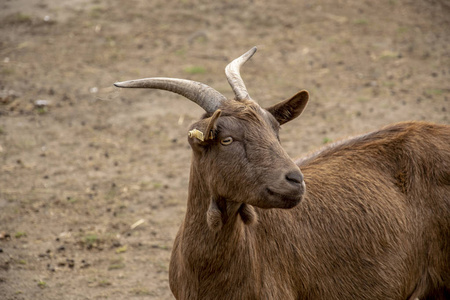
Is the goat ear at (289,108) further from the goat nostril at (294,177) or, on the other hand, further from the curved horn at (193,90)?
the goat nostril at (294,177)

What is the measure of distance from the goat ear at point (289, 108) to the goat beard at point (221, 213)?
755 mm

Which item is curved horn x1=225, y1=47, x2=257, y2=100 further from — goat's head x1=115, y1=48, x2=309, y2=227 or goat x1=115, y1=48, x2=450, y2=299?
goat's head x1=115, y1=48, x2=309, y2=227

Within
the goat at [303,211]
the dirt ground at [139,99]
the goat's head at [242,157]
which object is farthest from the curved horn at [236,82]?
the dirt ground at [139,99]

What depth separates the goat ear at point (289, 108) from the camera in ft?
13.8

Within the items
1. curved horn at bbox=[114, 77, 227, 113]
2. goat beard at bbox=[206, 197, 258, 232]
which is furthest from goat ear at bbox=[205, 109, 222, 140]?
goat beard at bbox=[206, 197, 258, 232]

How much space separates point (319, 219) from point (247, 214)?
0.90 meters

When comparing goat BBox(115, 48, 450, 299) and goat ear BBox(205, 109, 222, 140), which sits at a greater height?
goat ear BBox(205, 109, 222, 140)

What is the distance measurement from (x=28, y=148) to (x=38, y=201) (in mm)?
1501

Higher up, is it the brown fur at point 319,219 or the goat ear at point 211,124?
the goat ear at point 211,124

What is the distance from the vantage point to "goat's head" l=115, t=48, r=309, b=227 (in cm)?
372

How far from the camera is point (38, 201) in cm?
748

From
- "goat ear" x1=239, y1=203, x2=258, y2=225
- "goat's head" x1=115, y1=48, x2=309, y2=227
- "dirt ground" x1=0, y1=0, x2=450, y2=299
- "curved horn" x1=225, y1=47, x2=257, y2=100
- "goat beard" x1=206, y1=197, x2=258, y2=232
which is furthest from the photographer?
"dirt ground" x1=0, y1=0, x2=450, y2=299

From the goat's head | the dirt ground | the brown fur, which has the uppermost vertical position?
the goat's head

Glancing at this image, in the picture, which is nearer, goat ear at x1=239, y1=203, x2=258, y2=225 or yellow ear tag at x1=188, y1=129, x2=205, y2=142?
yellow ear tag at x1=188, y1=129, x2=205, y2=142
